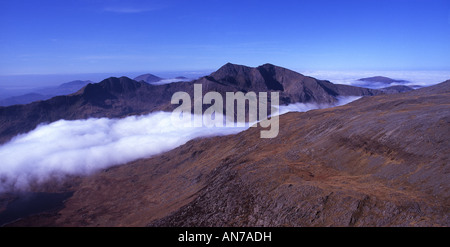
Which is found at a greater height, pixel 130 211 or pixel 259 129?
pixel 259 129

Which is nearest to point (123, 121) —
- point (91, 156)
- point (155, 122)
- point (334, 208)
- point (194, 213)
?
point (155, 122)

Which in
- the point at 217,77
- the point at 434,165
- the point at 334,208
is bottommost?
the point at 334,208

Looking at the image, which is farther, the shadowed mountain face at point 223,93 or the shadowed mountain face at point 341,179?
the shadowed mountain face at point 223,93

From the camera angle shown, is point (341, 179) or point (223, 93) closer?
point (341, 179)

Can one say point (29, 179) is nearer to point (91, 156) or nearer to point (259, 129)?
point (91, 156)

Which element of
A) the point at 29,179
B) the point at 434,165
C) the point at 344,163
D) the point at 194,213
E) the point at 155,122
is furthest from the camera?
the point at 155,122

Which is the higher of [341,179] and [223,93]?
[223,93]

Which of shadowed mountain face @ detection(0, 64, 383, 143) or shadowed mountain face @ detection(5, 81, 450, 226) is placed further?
shadowed mountain face @ detection(0, 64, 383, 143)
